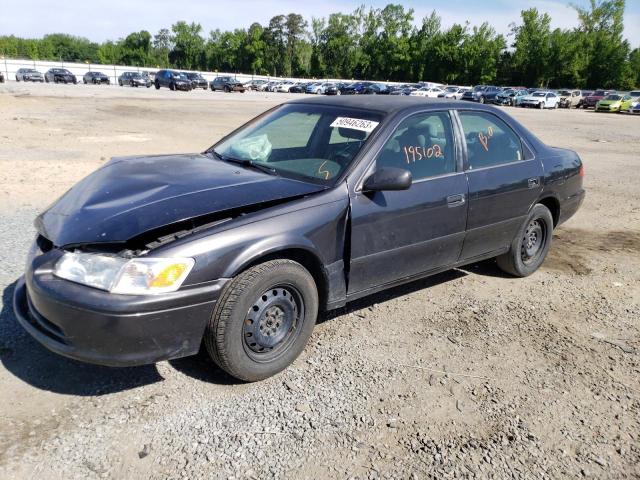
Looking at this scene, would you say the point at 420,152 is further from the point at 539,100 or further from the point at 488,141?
the point at 539,100

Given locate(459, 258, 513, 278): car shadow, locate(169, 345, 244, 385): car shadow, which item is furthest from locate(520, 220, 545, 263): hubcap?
locate(169, 345, 244, 385): car shadow

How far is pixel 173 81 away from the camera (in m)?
49.3

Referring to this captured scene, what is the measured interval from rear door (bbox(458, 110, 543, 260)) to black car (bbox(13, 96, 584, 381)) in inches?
0.6

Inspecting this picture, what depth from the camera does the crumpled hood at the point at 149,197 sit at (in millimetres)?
2904

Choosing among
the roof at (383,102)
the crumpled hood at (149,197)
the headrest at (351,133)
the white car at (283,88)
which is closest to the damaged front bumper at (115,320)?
the crumpled hood at (149,197)

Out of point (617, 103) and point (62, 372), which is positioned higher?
point (62, 372)

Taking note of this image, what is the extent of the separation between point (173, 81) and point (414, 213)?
163 feet

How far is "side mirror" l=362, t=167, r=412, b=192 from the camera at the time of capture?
3.44 m

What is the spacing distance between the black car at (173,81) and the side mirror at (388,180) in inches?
1947

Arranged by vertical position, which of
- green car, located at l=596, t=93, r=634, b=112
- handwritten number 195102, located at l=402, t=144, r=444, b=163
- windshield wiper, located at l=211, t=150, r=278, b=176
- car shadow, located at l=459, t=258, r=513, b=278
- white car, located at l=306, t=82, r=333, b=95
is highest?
handwritten number 195102, located at l=402, t=144, r=444, b=163

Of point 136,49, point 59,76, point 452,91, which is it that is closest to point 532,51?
point 452,91

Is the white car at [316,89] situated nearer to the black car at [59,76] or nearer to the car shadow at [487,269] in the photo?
the black car at [59,76]

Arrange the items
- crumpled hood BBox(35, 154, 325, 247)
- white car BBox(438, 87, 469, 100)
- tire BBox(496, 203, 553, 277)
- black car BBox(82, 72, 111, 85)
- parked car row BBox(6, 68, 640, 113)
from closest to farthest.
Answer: crumpled hood BBox(35, 154, 325, 247) < tire BBox(496, 203, 553, 277) < parked car row BBox(6, 68, 640, 113) < white car BBox(438, 87, 469, 100) < black car BBox(82, 72, 111, 85)

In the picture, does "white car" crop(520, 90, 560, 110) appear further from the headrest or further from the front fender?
the front fender
